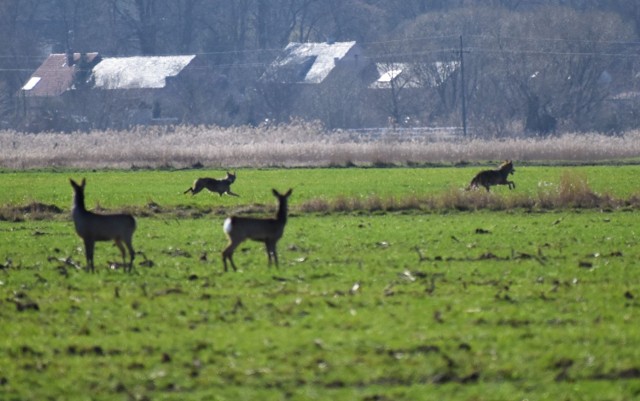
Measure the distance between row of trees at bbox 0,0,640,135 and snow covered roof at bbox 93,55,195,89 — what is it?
4.95 metres

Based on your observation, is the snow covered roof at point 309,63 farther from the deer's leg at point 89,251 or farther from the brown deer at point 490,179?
the deer's leg at point 89,251

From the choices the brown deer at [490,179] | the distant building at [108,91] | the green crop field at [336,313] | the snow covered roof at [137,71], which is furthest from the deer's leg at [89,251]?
the snow covered roof at [137,71]

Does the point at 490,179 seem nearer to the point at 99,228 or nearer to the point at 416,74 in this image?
the point at 99,228

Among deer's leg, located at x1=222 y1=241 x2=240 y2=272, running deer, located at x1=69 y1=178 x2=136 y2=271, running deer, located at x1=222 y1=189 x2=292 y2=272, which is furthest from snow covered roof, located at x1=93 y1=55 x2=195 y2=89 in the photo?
deer's leg, located at x1=222 y1=241 x2=240 y2=272

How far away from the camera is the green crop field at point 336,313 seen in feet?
37.3

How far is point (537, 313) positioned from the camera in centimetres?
1418

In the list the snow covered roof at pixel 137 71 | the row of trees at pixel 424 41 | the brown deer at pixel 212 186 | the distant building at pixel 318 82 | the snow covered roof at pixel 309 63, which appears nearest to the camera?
the brown deer at pixel 212 186

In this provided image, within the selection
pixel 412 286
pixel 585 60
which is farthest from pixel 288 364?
pixel 585 60

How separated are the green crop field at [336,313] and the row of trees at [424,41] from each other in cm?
5652

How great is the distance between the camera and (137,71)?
97.6 meters

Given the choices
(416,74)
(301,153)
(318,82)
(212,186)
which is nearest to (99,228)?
(212,186)

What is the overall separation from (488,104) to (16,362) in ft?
254

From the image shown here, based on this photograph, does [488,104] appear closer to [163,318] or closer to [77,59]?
[77,59]

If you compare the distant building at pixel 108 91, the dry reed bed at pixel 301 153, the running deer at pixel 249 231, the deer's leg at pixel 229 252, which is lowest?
the dry reed bed at pixel 301 153
